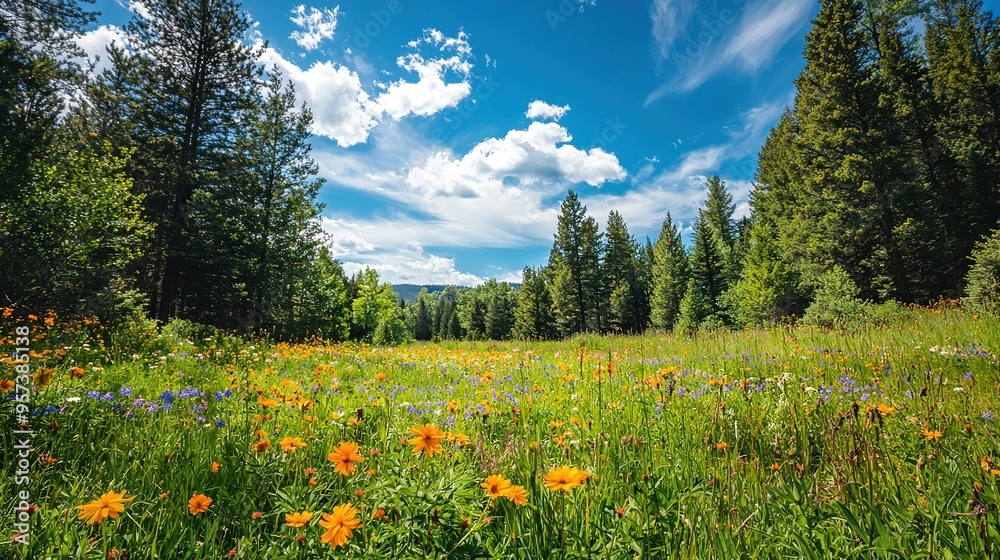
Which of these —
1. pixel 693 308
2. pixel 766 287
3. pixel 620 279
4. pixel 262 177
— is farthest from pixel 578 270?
pixel 262 177

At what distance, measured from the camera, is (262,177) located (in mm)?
18703

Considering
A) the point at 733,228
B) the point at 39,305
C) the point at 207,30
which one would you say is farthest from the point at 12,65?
the point at 733,228

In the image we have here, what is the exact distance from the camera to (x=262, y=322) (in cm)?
1889

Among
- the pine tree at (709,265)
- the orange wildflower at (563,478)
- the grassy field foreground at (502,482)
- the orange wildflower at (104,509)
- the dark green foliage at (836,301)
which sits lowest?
the grassy field foreground at (502,482)

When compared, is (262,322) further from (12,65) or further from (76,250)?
(12,65)

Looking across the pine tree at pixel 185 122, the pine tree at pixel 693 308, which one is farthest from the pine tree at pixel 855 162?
the pine tree at pixel 185 122

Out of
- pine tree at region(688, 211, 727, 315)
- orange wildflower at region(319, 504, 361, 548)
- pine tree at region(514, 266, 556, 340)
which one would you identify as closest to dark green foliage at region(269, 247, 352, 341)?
orange wildflower at region(319, 504, 361, 548)

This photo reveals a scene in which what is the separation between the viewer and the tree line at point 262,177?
8.59 metres

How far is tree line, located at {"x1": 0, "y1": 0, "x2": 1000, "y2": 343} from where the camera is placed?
859 centimetres

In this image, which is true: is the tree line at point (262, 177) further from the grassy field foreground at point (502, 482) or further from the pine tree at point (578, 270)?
the pine tree at point (578, 270)

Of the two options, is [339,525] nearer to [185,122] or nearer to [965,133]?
[185,122]

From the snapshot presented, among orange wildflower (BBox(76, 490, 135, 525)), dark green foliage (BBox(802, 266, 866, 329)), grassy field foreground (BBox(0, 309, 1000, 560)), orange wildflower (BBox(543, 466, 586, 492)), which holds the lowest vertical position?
grassy field foreground (BBox(0, 309, 1000, 560))

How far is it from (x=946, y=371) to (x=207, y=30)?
854 inches

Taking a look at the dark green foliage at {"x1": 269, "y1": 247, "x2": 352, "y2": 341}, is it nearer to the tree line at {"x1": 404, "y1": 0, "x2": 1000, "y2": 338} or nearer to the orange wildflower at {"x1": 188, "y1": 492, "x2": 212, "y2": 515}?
the orange wildflower at {"x1": 188, "y1": 492, "x2": 212, "y2": 515}
